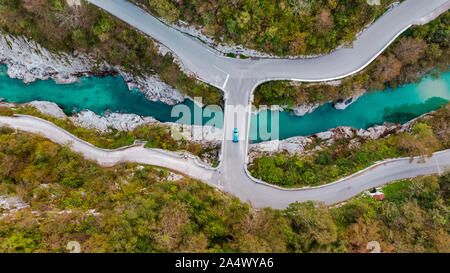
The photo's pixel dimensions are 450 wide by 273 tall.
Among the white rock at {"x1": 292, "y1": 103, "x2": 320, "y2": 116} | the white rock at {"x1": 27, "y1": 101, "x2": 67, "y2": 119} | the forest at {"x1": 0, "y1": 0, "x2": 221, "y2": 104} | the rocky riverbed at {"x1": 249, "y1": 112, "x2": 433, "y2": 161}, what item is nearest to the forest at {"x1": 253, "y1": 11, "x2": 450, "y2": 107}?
the white rock at {"x1": 292, "y1": 103, "x2": 320, "y2": 116}

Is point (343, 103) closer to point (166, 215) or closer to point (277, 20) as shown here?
point (277, 20)

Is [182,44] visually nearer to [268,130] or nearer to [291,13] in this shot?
[291,13]

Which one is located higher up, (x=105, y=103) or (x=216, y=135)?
(x=105, y=103)

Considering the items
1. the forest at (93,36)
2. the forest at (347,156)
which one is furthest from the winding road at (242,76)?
the forest at (93,36)

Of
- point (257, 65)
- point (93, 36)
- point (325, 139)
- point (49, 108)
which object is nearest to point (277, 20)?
point (257, 65)

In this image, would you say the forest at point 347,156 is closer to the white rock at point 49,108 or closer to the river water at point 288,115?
the river water at point 288,115
